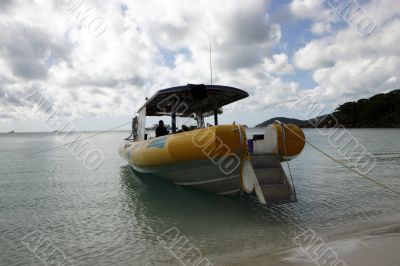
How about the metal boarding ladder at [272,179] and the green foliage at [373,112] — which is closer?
the metal boarding ladder at [272,179]

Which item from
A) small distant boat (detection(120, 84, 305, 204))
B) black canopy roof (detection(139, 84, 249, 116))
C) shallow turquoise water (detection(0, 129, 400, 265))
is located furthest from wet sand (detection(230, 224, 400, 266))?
black canopy roof (detection(139, 84, 249, 116))

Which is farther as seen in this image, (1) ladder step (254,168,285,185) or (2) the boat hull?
(1) ladder step (254,168,285,185)

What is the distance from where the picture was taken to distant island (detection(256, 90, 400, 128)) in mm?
101688

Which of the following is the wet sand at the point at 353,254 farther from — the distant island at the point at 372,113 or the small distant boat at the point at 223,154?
the distant island at the point at 372,113

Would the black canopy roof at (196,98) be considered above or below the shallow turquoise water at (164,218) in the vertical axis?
above

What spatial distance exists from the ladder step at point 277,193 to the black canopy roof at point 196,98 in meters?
3.61

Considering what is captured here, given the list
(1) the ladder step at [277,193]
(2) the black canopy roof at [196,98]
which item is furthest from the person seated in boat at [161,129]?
(1) the ladder step at [277,193]

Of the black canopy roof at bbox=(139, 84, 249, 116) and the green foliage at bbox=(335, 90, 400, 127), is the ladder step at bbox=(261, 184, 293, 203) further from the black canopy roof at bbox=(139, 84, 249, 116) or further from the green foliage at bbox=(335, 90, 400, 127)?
the green foliage at bbox=(335, 90, 400, 127)

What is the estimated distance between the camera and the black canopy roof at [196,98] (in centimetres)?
977

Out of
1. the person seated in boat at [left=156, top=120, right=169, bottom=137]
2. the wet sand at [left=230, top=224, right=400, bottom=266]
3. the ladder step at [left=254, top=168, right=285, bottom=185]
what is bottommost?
the wet sand at [left=230, top=224, right=400, bottom=266]

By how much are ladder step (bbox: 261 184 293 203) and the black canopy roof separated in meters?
3.61

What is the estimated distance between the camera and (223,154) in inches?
301

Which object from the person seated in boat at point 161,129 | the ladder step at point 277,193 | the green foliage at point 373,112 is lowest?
the ladder step at point 277,193

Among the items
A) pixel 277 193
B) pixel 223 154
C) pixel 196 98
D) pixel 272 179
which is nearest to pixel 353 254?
pixel 277 193
